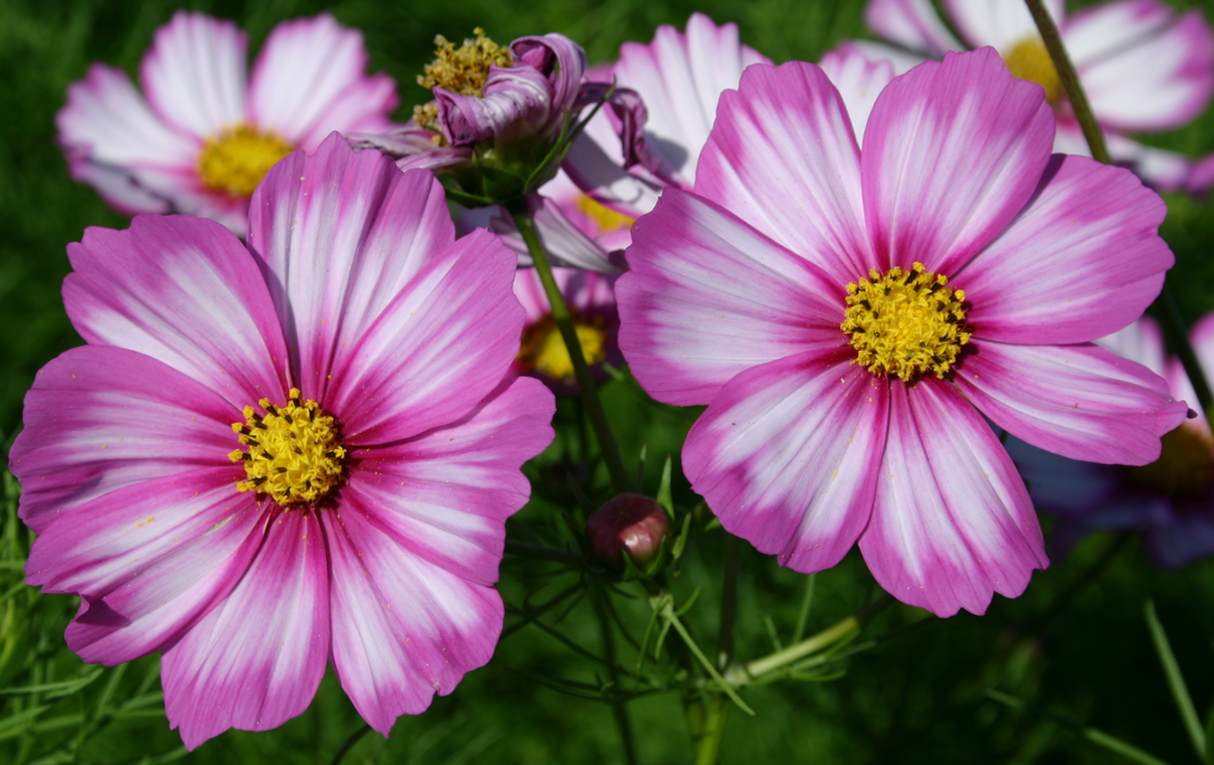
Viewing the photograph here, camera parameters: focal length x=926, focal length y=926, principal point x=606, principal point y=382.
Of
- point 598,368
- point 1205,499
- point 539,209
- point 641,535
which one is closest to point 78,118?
point 598,368

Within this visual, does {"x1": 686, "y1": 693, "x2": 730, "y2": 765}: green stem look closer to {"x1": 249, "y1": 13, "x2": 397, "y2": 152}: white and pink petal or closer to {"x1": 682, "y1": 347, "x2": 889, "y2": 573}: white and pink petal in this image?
{"x1": 682, "y1": 347, "x2": 889, "y2": 573}: white and pink petal

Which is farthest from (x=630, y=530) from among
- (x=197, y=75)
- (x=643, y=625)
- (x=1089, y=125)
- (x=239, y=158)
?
(x=197, y=75)

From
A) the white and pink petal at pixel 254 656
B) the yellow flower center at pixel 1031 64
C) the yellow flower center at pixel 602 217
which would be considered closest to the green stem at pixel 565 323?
the white and pink petal at pixel 254 656

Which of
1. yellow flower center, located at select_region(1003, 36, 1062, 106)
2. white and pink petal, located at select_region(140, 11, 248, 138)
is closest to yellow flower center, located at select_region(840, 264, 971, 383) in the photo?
yellow flower center, located at select_region(1003, 36, 1062, 106)

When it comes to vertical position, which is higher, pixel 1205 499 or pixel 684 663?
pixel 684 663

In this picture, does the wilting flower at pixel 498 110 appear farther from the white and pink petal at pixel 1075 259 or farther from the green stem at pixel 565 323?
the white and pink petal at pixel 1075 259

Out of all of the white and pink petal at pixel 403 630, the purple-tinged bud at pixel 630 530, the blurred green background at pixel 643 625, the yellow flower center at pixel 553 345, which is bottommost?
the blurred green background at pixel 643 625

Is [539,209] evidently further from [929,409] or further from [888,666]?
[888,666]
